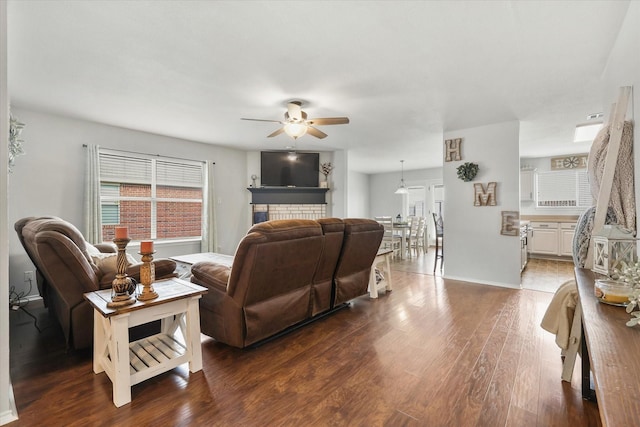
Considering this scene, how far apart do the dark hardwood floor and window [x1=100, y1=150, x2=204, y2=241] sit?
2.22m

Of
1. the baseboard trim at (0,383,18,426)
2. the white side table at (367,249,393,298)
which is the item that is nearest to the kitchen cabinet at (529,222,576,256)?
the white side table at (367,249,393,298)

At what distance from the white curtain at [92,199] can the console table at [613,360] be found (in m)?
5.21

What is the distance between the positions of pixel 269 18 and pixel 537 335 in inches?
133

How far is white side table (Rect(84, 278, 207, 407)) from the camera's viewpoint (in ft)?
5.21

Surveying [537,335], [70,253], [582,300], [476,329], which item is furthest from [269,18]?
[537,335]

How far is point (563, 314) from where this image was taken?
182 cm

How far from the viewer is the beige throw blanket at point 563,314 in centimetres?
179

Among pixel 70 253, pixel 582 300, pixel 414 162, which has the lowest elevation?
pixel 582 300

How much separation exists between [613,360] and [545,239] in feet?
22.5

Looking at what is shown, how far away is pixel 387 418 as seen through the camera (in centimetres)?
150

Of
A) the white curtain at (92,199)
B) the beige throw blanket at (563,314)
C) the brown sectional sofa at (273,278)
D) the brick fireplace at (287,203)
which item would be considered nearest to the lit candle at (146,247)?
the brown sectional sofa at (273,278)

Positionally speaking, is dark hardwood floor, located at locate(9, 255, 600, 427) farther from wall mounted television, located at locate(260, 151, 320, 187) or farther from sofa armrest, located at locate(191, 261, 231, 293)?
wall mounted television, located at locate(260, 151, 320, 187)

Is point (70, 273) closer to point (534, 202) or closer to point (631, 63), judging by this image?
point (631, 63)

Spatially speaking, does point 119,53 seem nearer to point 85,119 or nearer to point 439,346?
point 85,119
